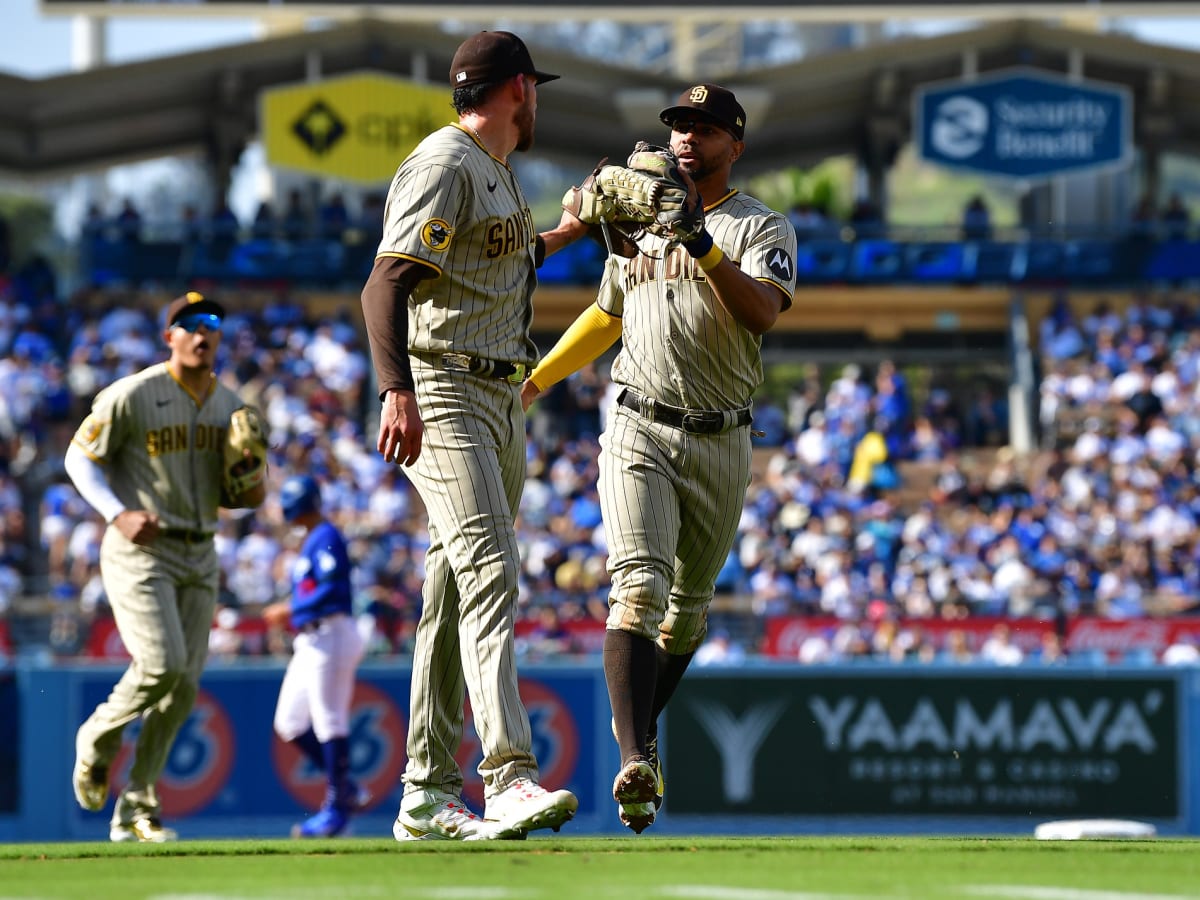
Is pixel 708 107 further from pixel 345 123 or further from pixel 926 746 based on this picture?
pixel 345 123

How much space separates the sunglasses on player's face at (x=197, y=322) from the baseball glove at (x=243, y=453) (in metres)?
0.41

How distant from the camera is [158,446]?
8.65 m

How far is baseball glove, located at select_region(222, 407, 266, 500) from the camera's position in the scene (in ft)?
28.5

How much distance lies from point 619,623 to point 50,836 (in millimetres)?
8539

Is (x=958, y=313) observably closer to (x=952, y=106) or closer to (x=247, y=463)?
(x=952, y=106)

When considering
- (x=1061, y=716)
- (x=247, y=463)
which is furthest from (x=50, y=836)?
(x=1061, y=716)

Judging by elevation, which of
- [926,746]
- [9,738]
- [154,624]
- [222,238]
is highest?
[222,238]

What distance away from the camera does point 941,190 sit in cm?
15225

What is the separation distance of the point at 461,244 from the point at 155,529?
3.03m

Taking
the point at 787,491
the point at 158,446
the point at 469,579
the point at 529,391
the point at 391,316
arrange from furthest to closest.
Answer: the point at 787,491 < the point at 158,446 < the point at 529,391 < the point at 469,579 < the point at 391,316

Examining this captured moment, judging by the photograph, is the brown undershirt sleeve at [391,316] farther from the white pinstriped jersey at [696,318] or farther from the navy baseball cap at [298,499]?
the navy baseball cap at [298,499]

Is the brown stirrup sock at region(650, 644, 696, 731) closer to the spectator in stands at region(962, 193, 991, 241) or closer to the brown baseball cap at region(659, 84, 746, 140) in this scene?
the brown baseball cap at region(659, 84, 746, 140)

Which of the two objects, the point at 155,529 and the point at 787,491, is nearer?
the point at 155,529

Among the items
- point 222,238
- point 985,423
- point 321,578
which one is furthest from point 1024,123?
point 321,578
